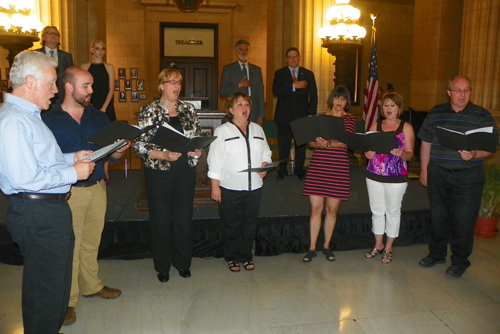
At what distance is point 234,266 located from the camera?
430 centimetres

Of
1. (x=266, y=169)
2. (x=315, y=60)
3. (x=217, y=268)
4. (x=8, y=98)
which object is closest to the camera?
(x=8, y=98)

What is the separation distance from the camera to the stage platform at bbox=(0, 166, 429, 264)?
15.1ft

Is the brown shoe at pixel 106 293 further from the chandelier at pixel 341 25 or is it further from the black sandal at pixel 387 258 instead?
the chandelier at pixel 341 25

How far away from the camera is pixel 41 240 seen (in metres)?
2.43

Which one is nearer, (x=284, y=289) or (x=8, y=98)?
(x=8, y=98)

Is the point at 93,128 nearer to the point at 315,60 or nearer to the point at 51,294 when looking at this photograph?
the point at 51,294

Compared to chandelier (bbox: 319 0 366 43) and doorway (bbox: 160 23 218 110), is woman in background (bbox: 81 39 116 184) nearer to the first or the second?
chandelier (bbox: 319 0 366 43)

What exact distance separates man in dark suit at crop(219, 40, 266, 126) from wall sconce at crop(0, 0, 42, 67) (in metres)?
3.01

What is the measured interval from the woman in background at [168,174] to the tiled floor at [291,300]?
0.36 meters

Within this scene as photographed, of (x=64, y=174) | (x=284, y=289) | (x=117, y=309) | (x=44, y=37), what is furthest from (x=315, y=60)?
(x=64, y=174)

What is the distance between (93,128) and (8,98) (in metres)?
0.85

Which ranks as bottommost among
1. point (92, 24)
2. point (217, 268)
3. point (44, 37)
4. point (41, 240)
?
point (217, 268)

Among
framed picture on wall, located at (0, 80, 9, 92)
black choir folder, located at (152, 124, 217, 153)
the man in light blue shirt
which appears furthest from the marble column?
framed picture on wall, located at (0, 80, 9, 92)

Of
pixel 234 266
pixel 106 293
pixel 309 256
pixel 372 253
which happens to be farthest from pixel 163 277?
pixel 372 253
